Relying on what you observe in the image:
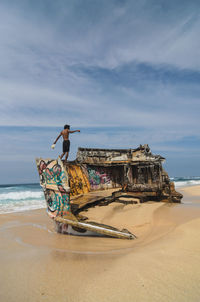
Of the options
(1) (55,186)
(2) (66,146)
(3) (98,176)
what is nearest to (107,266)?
(1) (55,186)

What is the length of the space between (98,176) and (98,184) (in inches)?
17.0

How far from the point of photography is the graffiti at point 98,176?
1047cm

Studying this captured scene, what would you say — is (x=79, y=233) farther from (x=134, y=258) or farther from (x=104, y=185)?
(x=104, y=185)

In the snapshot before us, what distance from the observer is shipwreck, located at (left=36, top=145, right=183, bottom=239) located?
216 inches

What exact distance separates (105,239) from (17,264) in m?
1.98

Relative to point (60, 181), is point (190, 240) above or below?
below

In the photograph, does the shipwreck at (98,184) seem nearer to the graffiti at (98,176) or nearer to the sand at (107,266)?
the graffiti at (98,176)

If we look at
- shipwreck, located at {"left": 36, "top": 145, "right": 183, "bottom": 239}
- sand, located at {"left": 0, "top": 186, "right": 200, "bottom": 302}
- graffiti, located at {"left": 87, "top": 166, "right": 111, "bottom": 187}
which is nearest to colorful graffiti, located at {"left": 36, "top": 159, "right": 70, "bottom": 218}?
shipwreck, located at {"left": 36, "top": 145, "right": 183, "bottom": 239}

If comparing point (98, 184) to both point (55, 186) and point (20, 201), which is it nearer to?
point (55, 186)

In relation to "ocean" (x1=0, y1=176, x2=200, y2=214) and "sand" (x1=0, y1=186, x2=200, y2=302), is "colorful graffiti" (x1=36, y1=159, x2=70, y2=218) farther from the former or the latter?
A: "ocean" (x1=0, y1=176, x2=200, y2=214)

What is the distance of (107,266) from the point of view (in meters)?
3.38

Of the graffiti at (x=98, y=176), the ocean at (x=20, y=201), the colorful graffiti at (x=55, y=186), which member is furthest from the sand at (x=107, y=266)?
the ocean at (x=20, y=201)

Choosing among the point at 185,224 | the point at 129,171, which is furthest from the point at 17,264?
the point at 129,171

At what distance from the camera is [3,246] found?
5117mm
